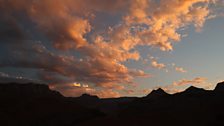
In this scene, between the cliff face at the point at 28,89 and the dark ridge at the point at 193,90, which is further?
the cliff face at the point at 28,89

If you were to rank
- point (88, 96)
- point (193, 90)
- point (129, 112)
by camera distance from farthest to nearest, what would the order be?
1. point (88, 96)
2. point (193, 90)
3. point (129, 112)

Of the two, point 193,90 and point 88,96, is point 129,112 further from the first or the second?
point 88,96

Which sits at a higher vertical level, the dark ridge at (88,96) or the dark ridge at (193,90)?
the dark ridge at (88,96)

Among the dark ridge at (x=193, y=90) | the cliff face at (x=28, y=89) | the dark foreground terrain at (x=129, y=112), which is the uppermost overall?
the cliff face at (x=28, y=89)

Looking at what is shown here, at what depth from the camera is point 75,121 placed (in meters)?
75.7

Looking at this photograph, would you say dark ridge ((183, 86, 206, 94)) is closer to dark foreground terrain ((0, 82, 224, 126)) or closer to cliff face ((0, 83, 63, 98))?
dark foreground terrain ((0, 82, 224, 126))

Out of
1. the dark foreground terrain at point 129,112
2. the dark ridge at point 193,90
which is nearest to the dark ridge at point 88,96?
the dark foreground terrain at point 129,112

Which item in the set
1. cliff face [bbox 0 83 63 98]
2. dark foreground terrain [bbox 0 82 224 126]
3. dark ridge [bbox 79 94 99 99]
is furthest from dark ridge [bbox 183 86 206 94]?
dark ridge [bbox 79 94 99 99]

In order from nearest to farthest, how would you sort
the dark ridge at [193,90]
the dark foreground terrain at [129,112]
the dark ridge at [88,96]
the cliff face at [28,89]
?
the dark foreground terrain at [129,112] → the dark ridge at [193,90] → the cliff face at [28,89] → the dark ridge at [88,96]

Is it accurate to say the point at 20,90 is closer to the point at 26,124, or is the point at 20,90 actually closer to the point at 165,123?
the point at 26,124

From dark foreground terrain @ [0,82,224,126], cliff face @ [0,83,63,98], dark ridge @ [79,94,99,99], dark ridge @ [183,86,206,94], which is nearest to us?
dark foreground terrain @ [0,82,224,126]

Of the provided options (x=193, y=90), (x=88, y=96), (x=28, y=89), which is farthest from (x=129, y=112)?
(x=88, y=96)

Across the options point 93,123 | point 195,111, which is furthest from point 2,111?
point 195,111

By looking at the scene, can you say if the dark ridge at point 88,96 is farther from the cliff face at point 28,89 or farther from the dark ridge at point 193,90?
the dark ridge at point 193,90
